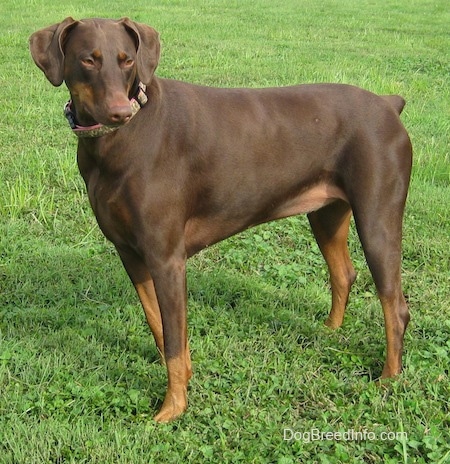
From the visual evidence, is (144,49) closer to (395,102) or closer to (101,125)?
(101,125)

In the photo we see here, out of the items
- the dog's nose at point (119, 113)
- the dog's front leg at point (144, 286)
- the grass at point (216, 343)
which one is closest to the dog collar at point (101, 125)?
the dog's nose at point (119, 113)

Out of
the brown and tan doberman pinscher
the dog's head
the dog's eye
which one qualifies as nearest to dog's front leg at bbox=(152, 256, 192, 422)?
the brown and tan doberman pinscher

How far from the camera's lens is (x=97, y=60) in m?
3.09

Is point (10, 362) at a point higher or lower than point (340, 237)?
lower

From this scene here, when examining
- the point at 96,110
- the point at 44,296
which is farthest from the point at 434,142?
the point at 96,110

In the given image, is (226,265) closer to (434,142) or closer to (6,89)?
(434,142)

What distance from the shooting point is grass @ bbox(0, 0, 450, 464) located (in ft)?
10.8

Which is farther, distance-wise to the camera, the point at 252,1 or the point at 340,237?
the point at 252,1

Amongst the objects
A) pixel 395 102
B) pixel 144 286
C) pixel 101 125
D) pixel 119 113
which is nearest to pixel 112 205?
pixel 101 125

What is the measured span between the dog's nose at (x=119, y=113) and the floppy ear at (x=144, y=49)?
28 cm

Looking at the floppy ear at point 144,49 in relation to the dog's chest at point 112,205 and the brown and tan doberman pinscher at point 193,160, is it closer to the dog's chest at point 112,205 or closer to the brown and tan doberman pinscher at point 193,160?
the brown and tan doberman pinscher at point 193,160

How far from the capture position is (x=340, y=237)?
4.32 metres

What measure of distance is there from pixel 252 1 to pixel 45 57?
1598 cm

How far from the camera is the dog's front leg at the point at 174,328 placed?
340 cm
